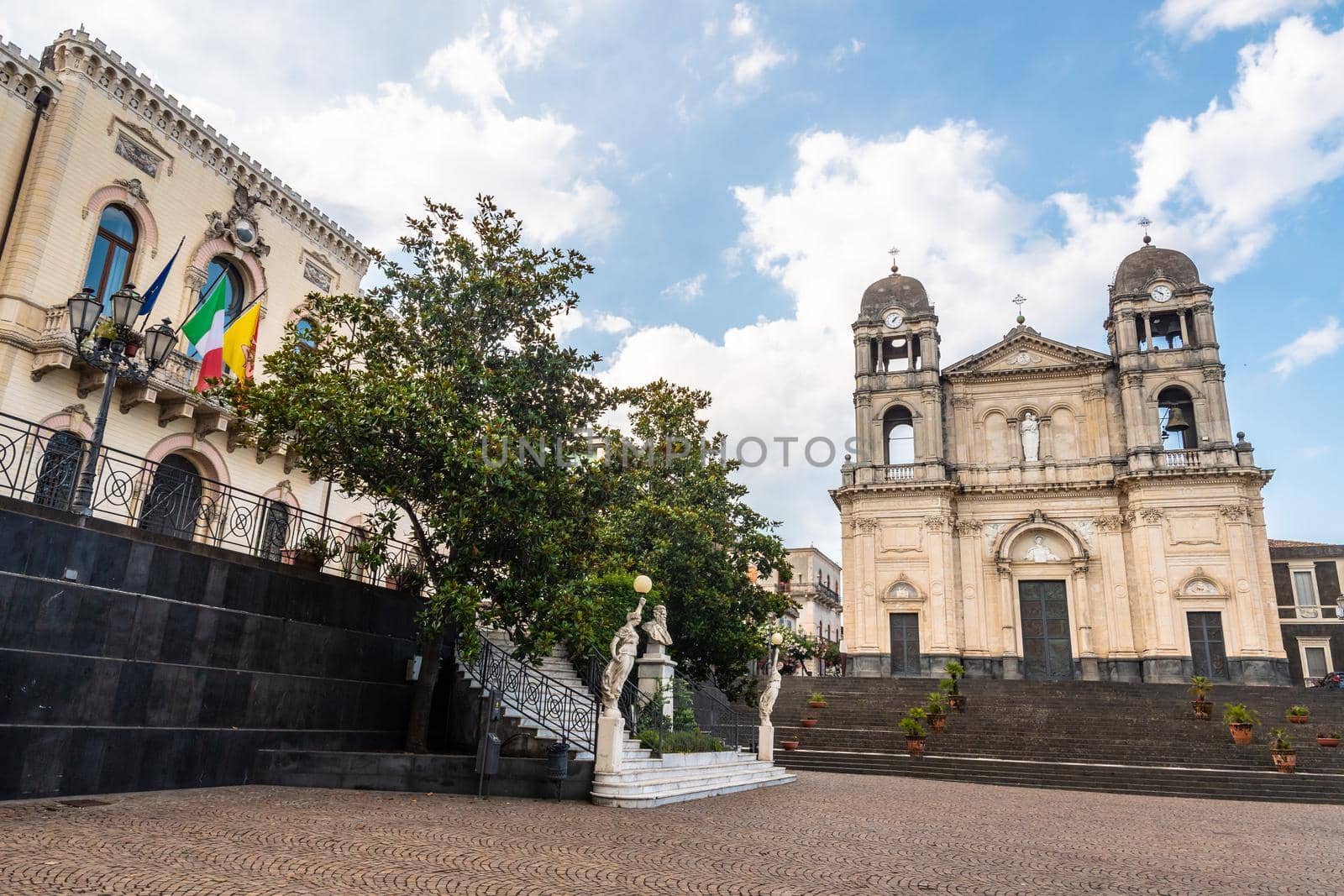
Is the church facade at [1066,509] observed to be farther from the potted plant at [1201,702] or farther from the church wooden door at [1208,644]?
the potted plant at [1201,702]

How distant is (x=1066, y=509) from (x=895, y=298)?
12.0 m

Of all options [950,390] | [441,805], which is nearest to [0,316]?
[441,805]

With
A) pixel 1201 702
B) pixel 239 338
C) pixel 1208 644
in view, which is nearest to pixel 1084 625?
pixel 1208 644

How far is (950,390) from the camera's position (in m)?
38.4

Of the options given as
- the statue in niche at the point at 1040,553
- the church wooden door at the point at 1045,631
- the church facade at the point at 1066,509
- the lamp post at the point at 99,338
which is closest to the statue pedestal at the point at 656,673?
the lamp post at the point at 99,338

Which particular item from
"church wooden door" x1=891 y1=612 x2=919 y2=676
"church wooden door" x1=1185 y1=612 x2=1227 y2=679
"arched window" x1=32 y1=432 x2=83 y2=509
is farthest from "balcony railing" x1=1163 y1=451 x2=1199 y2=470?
"arched window" x1=32 y1=432 x2=83 y2=509

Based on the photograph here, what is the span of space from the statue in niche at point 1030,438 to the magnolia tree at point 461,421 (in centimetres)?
2737

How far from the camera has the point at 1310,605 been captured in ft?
141

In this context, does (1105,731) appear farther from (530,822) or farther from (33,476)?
(33,476)

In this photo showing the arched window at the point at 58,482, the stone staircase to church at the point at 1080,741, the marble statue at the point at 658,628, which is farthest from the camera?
the stone staircase to church at the point at 1080,741

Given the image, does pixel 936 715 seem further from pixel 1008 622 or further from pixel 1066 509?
pixel 1066 509

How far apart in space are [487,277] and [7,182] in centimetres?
1012

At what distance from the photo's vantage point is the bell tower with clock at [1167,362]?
34.2 meters

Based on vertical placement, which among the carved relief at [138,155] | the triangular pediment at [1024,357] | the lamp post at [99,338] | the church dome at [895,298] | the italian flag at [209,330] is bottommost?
the lamp post at [99,338]
